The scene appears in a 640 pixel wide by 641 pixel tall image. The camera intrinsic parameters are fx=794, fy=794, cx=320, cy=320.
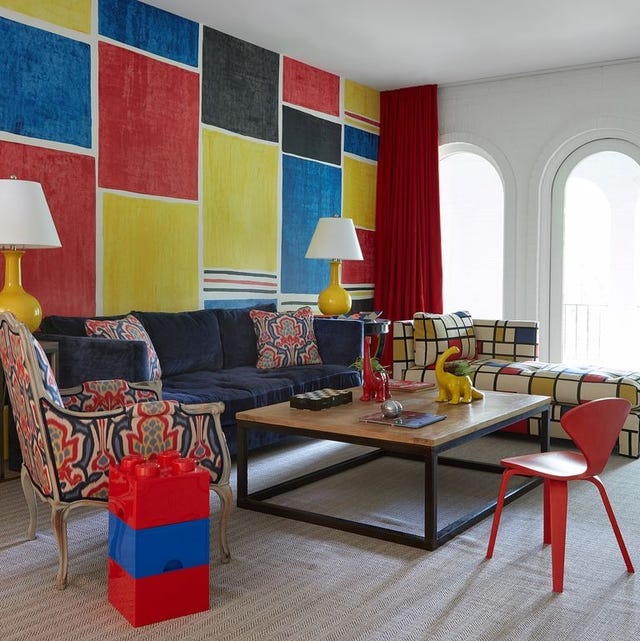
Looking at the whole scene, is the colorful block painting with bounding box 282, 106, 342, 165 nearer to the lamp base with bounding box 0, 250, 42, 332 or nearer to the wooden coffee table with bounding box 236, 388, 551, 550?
the lamp base with bounding box 0, 250, 42, 332

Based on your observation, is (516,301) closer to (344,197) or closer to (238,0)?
(344,197)

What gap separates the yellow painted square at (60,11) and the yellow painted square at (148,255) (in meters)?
0.97

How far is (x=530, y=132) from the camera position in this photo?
665 centimetres

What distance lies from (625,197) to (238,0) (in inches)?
137

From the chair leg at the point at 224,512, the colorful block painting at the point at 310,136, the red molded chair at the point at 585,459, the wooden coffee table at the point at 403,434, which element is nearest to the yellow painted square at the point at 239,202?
the colorful block painting at the point at 310,136

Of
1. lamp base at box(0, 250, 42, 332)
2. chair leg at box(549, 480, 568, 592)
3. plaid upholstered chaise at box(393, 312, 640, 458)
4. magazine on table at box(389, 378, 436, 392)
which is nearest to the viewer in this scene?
chair leg at box(549, 480, 568, 592)

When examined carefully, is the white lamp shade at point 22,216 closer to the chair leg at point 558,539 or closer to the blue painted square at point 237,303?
the blue painted square at point 237,303

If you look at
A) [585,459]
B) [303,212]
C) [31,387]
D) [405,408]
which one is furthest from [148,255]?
[585,459]

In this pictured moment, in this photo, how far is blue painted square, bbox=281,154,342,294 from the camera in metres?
6.20

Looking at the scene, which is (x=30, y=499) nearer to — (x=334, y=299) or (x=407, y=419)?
(x=407, y=419)

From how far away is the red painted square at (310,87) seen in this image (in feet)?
20.2

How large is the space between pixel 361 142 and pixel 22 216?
3.99m

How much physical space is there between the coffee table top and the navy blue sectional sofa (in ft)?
2.21

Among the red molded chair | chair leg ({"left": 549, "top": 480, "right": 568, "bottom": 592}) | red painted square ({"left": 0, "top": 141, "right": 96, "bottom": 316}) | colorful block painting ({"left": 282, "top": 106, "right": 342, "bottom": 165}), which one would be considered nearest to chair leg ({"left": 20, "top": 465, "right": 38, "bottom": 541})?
red painted square ({"left": 0, "top": 141, "right": 96, "bottom": 316})
